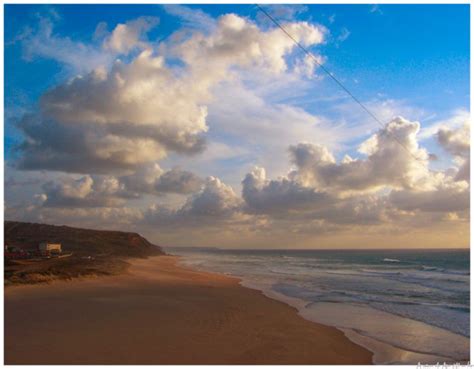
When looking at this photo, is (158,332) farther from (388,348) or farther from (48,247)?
(48,247)

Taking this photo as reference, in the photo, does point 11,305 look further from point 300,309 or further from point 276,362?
point 300,309

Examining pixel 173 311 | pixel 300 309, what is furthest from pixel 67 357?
pixel 300 309

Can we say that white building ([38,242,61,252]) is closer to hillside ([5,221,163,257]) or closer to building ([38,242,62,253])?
building ([38,242,62,253])

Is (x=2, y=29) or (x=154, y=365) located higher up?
(x=2, y=29)

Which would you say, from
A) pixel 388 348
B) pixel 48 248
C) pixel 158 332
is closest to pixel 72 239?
pixel 48 248

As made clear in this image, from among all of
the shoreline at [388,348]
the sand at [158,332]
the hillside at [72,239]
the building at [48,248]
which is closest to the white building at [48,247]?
the building at [48,248]

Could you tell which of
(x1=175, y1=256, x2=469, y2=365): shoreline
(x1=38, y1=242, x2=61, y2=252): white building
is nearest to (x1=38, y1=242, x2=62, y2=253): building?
(x1=38, y1=242, x2=61, y2=252): white building

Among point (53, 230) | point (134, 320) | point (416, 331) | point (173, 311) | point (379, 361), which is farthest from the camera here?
point (53, 230)

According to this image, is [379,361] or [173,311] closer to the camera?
[379,361]
